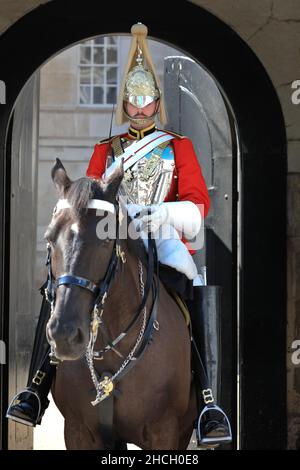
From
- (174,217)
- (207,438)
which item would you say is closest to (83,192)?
(174,217)

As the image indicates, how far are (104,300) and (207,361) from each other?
1.32m

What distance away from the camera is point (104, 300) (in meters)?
5.06

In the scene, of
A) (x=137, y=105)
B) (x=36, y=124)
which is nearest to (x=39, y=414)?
(x=137, y=105)

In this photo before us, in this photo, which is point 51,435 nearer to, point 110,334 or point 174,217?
point 174,217

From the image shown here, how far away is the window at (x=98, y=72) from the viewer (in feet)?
70.0

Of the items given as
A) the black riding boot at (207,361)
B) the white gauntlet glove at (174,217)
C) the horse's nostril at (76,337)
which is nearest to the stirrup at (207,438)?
the black riding boot at (207,361)

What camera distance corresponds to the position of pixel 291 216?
278 inches

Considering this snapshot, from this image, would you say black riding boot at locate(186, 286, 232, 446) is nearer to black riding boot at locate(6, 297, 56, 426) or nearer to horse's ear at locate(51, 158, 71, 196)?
black riding boot at locate(6, 297, 56, 426)

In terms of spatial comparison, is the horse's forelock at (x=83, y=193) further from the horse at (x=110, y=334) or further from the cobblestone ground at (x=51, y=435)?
the cobblestone ground at (x=51, y=435)

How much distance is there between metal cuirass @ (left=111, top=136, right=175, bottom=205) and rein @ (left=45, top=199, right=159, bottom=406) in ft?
1.46

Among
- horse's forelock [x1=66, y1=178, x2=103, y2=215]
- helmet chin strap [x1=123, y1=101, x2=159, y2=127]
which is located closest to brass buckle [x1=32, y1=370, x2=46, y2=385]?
horse's forelock [x1=66, y1=178, x2=103, y2=215]

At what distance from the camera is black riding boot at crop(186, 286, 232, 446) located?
5.84m

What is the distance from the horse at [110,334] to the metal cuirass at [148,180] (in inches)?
20.5
